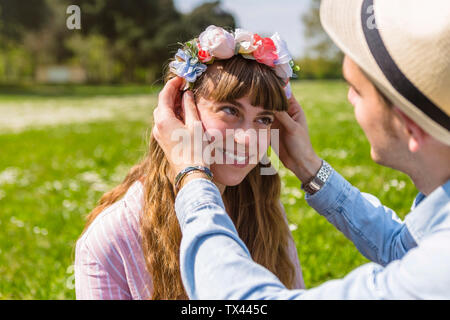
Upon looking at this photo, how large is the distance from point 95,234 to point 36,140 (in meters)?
12.4

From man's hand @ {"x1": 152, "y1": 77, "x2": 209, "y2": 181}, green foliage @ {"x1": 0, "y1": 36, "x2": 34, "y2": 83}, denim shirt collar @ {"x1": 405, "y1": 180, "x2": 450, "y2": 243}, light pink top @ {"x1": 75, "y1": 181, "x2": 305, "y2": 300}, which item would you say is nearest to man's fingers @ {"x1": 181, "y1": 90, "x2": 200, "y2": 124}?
man's hand @ {"x1": 152, "y1": 77, "x2": 209, "y2": 181}

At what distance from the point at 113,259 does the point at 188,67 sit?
108cm

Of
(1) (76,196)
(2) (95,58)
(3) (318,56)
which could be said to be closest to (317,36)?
(3) (318,56)

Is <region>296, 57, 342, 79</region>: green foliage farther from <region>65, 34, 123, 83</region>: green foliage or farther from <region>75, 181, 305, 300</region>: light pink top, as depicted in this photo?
<region>75, 181, 305, 300</region>: light pink top

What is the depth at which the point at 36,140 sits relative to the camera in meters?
14.0

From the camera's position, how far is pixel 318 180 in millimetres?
2494

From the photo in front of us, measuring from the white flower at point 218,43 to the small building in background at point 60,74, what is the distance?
66.8m

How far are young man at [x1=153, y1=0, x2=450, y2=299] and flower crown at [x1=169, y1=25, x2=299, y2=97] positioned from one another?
2.64 feet

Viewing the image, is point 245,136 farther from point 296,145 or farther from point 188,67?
point 188,67

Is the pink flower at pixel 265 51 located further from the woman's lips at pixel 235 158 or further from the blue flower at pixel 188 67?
the woman's lips at pixel 235 158

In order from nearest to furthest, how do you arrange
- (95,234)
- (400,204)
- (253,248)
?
(95,234) < (253,248) < (400,204)
